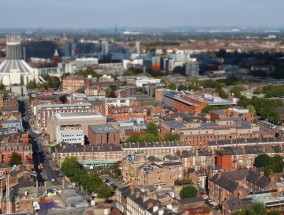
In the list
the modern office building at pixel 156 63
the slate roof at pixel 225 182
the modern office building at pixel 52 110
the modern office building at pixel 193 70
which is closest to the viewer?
the slate roof at pixel 225 182

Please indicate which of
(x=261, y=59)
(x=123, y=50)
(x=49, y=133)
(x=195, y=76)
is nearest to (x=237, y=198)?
(x=49, y=133)

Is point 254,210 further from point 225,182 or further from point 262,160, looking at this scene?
point 262,160

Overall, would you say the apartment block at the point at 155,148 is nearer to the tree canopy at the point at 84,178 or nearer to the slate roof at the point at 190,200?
the tree canopy at the point at 84,178

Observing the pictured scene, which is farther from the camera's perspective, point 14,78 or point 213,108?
point 14,78

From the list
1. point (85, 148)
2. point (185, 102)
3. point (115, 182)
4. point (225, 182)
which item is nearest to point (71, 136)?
point (85, 148)

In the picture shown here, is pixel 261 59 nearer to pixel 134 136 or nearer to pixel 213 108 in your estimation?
pixel 213 108

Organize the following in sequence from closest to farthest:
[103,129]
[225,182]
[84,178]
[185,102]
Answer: [225,182] → [84,178] → [103,129] → [185,102]

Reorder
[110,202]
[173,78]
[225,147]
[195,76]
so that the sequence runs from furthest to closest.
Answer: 1. [195,76]
2. [173,78]
3. [225,147]
4. [110,202]

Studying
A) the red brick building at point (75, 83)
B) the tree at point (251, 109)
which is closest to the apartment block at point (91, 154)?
the tree at point (251, 109)
